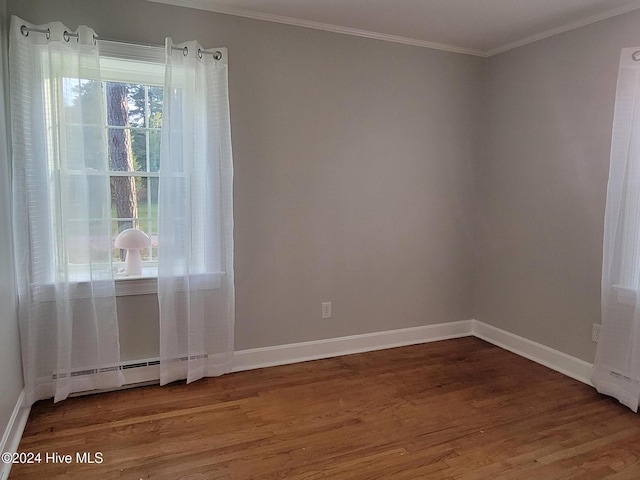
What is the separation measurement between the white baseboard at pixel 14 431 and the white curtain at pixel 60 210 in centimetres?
12

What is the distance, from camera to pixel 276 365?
3402mm

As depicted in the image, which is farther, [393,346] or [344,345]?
[393,346]

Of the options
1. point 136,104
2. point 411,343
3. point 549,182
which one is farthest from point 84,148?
point 549,182

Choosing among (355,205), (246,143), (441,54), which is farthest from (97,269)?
(441,54)

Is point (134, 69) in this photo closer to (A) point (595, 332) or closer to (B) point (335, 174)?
(B) point (335, 174)

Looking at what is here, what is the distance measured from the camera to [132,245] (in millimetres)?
2959

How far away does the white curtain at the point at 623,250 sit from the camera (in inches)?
107

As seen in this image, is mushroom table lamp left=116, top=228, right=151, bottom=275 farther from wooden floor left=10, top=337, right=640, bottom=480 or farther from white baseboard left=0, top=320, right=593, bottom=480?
wooden floor left=10, top=337, right=640, bottom=480

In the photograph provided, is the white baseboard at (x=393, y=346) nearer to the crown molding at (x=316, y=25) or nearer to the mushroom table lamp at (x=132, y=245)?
the mushroom table lamp at (x=132, y=245)

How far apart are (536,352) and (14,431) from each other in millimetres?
3361

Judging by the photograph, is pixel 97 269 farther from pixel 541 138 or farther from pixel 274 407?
pixel 541 138

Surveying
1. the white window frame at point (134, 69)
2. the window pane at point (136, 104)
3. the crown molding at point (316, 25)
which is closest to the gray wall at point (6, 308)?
the white window frame at point (134, 69)

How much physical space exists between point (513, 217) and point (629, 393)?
1468mm

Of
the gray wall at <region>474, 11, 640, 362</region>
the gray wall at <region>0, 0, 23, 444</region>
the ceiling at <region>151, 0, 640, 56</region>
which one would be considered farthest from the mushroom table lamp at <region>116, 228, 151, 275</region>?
the gray wall at <region>474, 11, 640, 362</region>
